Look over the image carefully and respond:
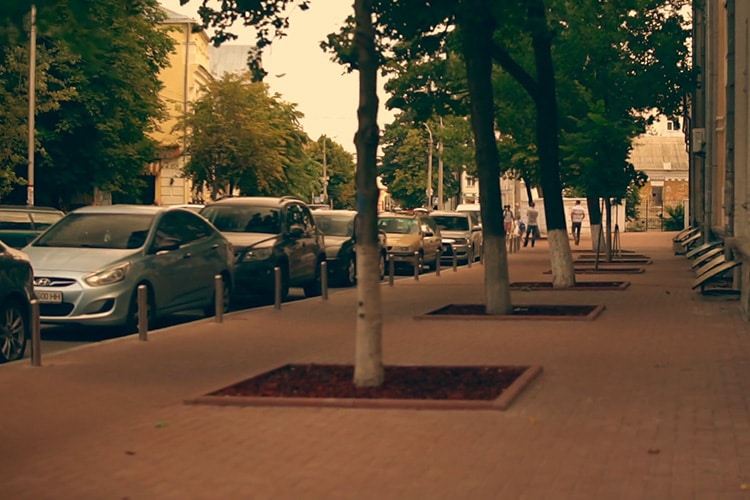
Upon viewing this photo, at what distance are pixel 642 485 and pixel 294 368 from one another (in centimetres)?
554

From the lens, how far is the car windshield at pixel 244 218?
22938mm

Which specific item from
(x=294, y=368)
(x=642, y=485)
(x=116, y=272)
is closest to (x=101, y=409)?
(x=294, y=368)

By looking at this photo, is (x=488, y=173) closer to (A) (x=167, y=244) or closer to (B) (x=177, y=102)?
(A) (x=167, y=244)

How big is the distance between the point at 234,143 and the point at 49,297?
48440 mm

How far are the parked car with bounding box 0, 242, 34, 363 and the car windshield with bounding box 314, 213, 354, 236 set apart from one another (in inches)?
612

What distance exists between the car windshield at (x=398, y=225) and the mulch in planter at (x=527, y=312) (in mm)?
15710

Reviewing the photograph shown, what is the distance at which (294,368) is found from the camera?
12.4 meters

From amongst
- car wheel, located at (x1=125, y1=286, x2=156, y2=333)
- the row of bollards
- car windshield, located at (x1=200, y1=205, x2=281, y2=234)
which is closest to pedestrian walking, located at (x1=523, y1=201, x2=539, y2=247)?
car windshield, located at (x1=200, y1=205, x2=281, y2=234)

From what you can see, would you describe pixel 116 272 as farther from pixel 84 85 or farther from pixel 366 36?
pixel 84 85

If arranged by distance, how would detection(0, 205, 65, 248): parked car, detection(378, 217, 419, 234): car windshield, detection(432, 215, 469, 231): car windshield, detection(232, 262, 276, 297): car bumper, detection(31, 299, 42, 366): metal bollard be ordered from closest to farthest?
detection(31, 299, 42, 366): metal bollard, detection(232, 262, 276, 297): car bumper, detection(0, 205, 65, 248): parked car, detection(378, 217, 419, 234): car windshield, detection(432, 215, 469, 231): car windshield

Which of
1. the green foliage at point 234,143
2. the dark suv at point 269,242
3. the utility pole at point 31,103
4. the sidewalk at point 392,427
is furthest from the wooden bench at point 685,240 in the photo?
the sidewalk at point 392,427

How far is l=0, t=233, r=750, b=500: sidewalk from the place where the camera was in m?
7.43

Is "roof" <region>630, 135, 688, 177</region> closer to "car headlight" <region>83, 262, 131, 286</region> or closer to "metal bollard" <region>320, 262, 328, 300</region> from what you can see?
"metal bollard" <region>320, 262, 328, 300</region>

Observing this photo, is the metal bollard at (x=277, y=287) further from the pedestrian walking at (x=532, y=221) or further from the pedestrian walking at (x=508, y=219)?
the pedestrian walking at (x=508, y=219)
